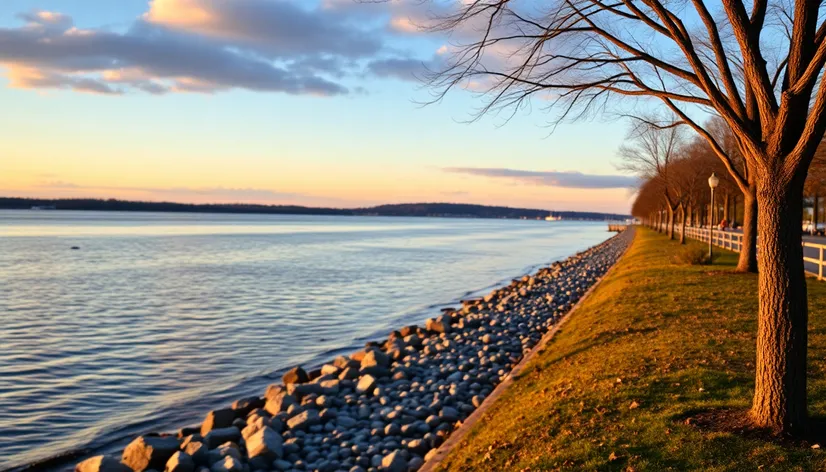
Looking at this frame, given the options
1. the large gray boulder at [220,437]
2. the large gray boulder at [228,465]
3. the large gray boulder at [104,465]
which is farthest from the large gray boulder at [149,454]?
the large gray boulder at [228,465]

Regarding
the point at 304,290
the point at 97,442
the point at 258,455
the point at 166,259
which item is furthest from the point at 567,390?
the point at 166,259

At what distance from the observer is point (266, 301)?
26.1m

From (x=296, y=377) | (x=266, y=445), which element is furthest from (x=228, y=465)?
(x=296, y=377)

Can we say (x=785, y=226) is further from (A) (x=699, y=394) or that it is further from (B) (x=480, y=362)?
(B) (x=480, y=362)

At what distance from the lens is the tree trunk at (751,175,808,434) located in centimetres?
598

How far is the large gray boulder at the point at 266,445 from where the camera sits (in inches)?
314

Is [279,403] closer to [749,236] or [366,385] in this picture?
[366,385]

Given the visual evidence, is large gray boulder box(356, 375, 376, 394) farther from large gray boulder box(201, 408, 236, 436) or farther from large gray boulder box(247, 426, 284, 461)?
large gray boulder box(247, 426, 284, 461)

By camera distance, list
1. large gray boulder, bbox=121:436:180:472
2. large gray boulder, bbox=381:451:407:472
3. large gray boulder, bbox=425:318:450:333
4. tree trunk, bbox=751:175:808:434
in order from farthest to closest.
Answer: large gray boulder, bbox=425:318:450:333 → large gray boulder, bbox=121:436:180:472 → large gray boulder, bbox=381:451:407:472 → tree trunk, bbox=751:175:808:434

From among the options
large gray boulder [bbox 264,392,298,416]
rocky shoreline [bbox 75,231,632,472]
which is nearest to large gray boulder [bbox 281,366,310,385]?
rocky shoreline [bbox 75,231,632,472]

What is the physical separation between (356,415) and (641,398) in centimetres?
447

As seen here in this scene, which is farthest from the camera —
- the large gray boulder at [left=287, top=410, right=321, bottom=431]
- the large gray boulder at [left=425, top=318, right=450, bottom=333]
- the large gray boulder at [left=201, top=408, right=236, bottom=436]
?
the large gray boulder at [left=425, top=318, right=450, bottom=333]

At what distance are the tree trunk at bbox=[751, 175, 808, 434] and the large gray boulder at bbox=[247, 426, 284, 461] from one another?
217 inches

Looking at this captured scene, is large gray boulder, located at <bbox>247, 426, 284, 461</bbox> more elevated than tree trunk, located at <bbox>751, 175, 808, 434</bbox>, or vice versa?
tree trunk, located at <bbox>751, 175, 808, 434</bbox>
